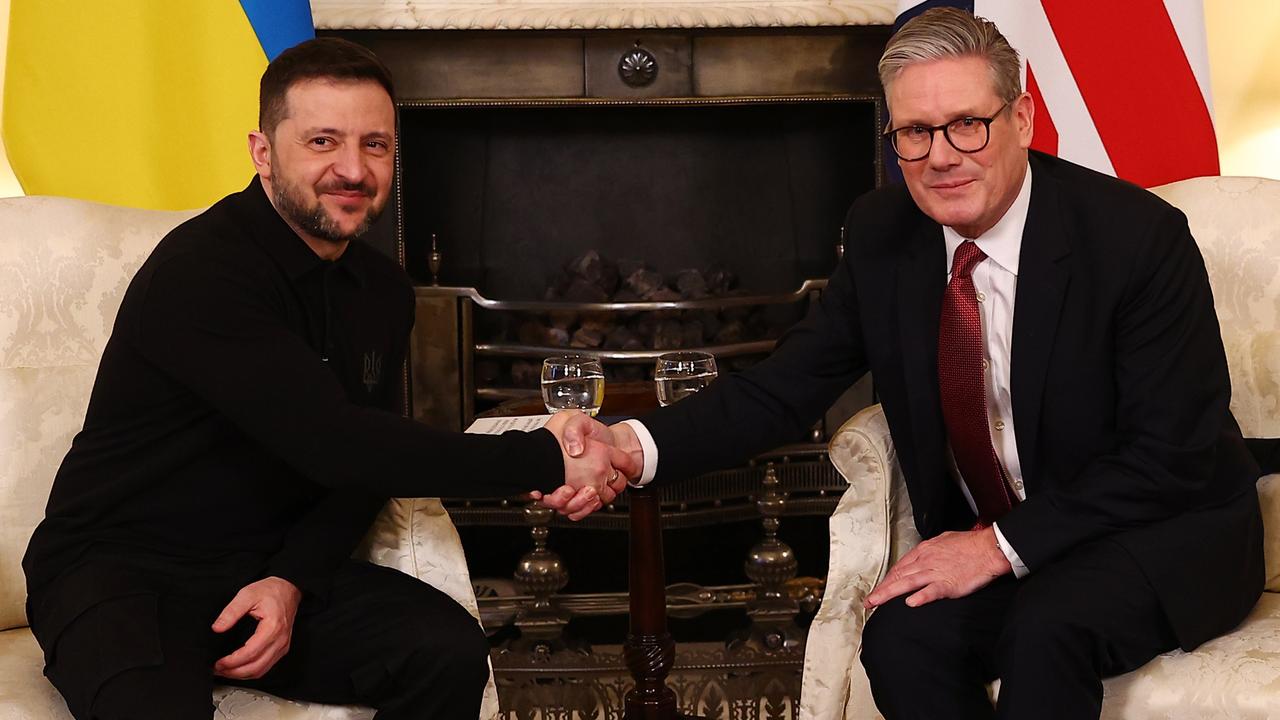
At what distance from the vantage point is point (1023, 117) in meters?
1.73

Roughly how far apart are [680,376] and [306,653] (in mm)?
769

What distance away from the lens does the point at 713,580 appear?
357cm

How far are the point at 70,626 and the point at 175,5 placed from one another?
187 centimetres

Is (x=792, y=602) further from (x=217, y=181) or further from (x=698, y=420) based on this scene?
(x=217, y=181)

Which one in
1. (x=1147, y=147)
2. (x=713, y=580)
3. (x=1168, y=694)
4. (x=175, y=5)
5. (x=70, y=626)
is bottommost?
(x=713, y=580)

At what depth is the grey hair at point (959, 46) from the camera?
1.68 m

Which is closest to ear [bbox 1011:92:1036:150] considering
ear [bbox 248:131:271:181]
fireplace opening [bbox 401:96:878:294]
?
ear [bbox 248:131:271:181]

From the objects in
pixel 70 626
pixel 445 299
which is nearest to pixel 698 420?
pixel 70 626

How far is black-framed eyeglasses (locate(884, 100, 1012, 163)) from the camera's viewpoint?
1.69 meters

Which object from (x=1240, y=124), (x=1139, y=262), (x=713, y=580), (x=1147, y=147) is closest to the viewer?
(x=1139, y=262)

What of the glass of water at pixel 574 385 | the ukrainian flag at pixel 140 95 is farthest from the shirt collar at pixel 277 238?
the ukrainian flag at pixel 140 95

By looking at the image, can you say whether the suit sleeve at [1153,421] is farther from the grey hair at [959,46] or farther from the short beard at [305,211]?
the short beard at [305,211]

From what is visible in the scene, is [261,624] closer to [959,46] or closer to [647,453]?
[647,453]

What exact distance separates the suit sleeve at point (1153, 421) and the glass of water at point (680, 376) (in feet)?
1.99
